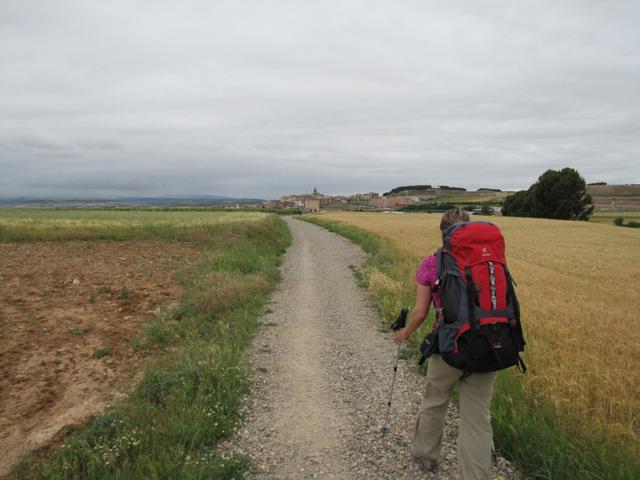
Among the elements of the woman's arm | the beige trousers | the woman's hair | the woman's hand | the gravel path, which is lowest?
the gravel path

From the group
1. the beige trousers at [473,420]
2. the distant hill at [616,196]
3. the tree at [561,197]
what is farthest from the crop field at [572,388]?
the distant hill at [616,196]

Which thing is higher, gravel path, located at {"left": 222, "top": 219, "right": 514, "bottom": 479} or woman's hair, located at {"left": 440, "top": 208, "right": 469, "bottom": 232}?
woman's hair, located at {"left": 440, "top": 208, "right": 469, "bottom": 232}

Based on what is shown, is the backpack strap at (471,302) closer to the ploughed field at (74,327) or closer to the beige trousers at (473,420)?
the beige trousers at (473,420)

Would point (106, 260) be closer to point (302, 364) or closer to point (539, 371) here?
point (302, 364)

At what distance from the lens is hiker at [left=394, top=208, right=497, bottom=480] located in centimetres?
336

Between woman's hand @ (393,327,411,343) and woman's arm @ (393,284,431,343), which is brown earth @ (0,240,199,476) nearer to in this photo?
woman's hand @ (393,327,411,343)

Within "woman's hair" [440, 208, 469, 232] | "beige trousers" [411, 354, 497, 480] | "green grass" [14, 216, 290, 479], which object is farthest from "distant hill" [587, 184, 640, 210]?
"beige trousers" [411, 354, 497, 480]

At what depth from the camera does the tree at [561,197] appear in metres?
74.3

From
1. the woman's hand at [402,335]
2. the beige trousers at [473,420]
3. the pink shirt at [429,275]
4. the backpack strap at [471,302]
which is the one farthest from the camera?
the woman's hand at [402,335]

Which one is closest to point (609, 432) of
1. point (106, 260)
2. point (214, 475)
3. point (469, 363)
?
point (469, 363)

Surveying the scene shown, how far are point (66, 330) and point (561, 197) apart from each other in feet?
290

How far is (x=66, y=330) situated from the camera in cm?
859

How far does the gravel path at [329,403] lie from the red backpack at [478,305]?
146 centimetres

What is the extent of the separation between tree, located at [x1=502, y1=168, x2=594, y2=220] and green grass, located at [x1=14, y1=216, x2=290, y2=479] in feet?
277
